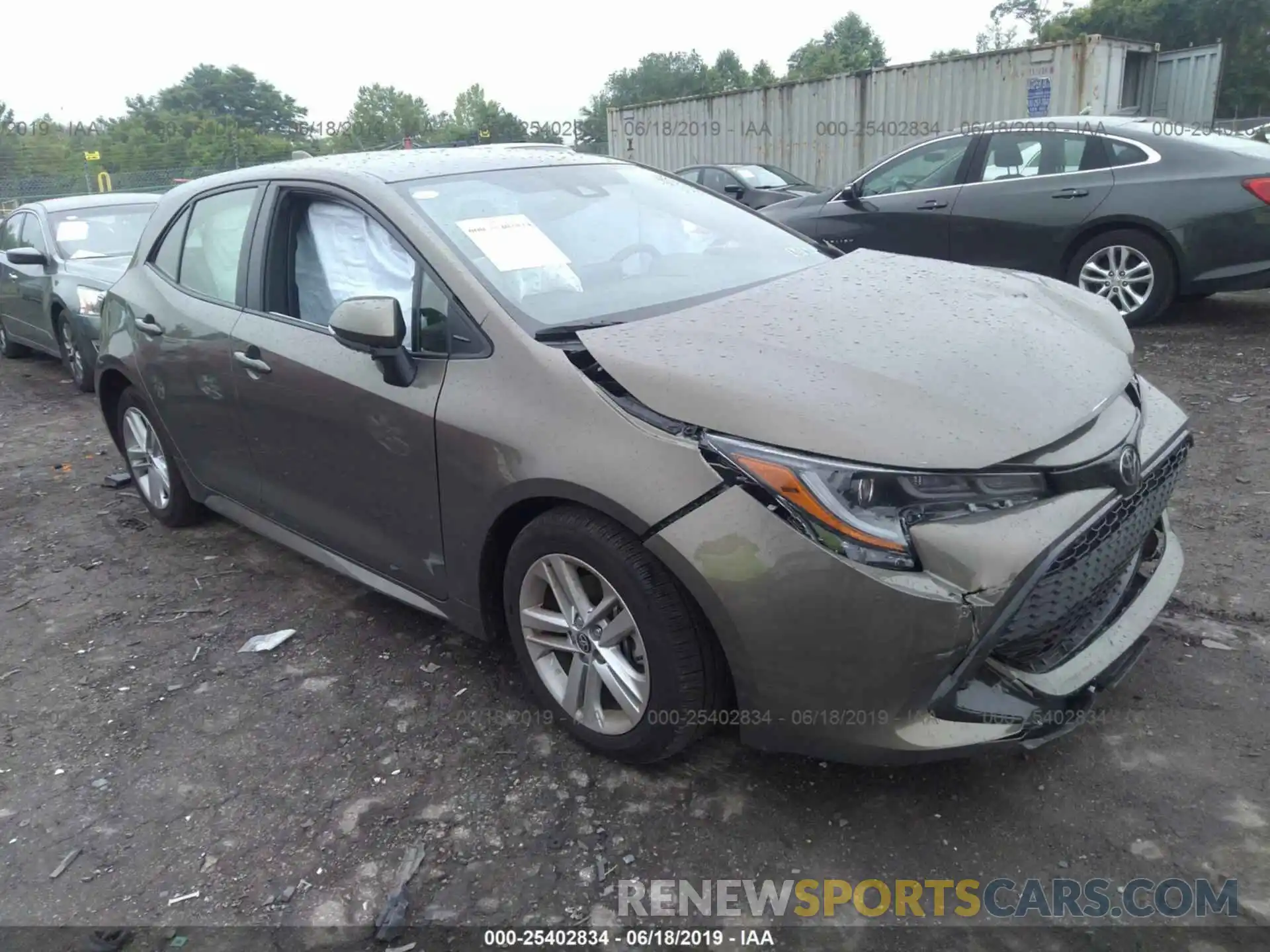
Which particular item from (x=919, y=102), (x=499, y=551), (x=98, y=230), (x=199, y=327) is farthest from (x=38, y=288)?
(x=919, y=102)

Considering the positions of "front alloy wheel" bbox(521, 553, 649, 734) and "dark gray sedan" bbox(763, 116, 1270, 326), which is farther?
"dark gray sedan" bbox(763, 116, 1270, 326)

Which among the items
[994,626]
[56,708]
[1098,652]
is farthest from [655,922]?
[56,708]

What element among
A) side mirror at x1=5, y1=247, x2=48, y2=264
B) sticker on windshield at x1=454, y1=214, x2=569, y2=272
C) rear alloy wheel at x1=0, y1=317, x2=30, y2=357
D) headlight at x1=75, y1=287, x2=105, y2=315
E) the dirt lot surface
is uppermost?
sticker on windshield at x1=454, y1=214, x2=569, y2=272

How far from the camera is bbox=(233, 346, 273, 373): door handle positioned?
338 centimetres

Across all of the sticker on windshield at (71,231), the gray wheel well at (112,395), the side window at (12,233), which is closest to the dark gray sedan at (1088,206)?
the gray wheel well at (112,395)

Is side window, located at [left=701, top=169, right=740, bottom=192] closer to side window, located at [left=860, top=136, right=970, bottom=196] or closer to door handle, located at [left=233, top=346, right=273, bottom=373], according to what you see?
side window, located at [left=860, top=136, right=970, bottom=196]

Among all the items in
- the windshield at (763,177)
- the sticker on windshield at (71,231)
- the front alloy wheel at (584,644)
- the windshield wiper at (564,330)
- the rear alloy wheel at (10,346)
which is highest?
the sticker on windshield at (71,231)

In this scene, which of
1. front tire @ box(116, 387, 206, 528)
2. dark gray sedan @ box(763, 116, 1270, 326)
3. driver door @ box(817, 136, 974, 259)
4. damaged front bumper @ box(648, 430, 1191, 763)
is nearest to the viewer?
damaged front bumper @ box(648, 430, 1191, 763)

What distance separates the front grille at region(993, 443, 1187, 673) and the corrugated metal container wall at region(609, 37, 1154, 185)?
35.8ft

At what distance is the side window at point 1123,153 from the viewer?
6.54 m

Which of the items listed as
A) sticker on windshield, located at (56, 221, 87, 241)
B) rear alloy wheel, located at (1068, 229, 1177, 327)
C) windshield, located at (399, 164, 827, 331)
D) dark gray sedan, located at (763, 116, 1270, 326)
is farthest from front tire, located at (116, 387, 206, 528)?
rear alloy wheel, located at (1068, 229, 1177, 327)

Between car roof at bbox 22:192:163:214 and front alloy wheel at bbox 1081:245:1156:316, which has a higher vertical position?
car roof at bbox 22:192:163:214

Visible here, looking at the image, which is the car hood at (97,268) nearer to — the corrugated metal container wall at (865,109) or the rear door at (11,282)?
the rear door at (11,282)

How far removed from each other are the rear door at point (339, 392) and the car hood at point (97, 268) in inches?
172
